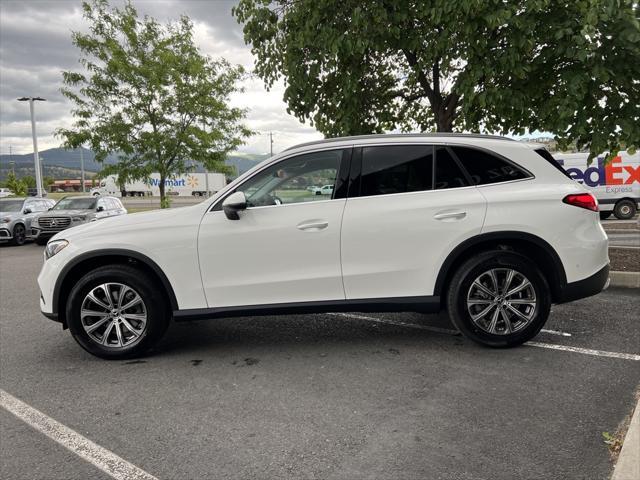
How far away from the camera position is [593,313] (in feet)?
17.6

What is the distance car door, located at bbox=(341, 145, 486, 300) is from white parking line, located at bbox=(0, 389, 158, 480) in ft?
6.96

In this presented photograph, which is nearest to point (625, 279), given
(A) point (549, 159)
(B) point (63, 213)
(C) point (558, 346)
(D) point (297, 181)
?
(C) point (558, 346)

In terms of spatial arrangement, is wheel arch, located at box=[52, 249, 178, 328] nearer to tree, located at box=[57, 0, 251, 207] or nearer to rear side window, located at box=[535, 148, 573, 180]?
rear side window, located at box=[535, 148, 573, 180]

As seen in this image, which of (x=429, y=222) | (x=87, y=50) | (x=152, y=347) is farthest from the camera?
(x=87, y=50)

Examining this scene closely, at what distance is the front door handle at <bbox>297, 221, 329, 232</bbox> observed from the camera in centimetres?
411

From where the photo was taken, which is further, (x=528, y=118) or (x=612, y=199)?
(x=612, y=199)

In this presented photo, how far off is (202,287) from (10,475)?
192 centimetres

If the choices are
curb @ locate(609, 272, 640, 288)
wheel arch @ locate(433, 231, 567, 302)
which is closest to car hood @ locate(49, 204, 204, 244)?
wheel arch @ locate(433, 231, 567, 302)

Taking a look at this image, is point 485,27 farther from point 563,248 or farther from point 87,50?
point 87,50

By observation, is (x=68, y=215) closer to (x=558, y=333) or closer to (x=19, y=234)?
(x=19, y=234)

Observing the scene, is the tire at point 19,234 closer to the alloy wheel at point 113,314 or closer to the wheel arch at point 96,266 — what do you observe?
the wheel arch at point 96,266

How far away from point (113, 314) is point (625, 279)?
6301 mm

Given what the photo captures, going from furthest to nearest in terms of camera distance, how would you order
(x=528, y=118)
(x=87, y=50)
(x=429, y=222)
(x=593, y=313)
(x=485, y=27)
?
(x=87, y=50) < (x=528, y=118) < (x=485, y=27) < (x=593, y=313) < (x=429, y=222)

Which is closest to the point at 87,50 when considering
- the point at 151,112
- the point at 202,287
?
the point at 151,112
